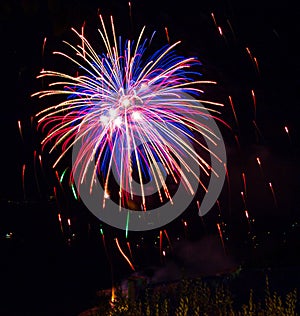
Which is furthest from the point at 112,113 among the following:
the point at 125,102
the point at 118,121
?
the point at 125,102

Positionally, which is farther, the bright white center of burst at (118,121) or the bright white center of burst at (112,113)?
the bright white center of burst at (118,121)

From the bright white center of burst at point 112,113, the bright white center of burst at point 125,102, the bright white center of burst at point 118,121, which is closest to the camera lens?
the bright white center of burst at point 125,102

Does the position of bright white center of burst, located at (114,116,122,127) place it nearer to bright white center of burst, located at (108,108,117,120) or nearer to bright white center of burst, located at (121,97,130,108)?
bright white center of burst, located at (108,108,117,120)

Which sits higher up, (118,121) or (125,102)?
(125,102)

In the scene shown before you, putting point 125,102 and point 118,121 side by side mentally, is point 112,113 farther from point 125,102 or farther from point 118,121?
point 125,102

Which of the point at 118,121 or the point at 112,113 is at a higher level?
the point at 112,113

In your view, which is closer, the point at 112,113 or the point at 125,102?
the point at 125,102

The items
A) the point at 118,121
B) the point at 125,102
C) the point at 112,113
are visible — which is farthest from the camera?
the point at 118,121

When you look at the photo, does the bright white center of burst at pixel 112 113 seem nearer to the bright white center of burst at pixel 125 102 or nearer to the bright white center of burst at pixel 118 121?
the bright white center of burst at pixel 118 121

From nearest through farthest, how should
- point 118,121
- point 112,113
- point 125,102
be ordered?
1. point 125,102
2. point 112,113
3. point 118,121

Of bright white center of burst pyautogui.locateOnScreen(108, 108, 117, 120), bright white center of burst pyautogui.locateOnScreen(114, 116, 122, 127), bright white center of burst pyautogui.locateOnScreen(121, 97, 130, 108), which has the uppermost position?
bright white center of burst pyautogui.locateOnScreen(121, 97, 130, 108)

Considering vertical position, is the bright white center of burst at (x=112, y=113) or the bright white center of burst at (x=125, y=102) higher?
the bright white center of burst at (x=125, y=102)
